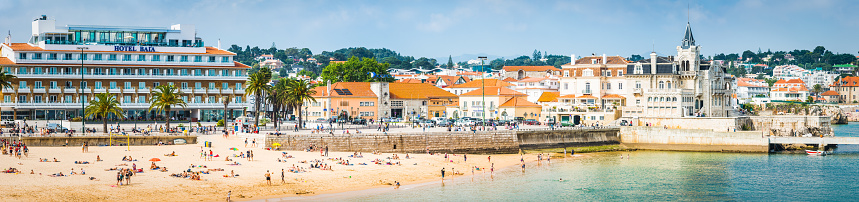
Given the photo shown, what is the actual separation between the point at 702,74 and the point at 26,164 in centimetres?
7113

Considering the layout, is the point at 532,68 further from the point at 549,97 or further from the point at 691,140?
the point at 691,140

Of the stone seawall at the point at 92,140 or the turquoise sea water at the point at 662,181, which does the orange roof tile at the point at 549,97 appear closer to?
the turquoise sea water at the point at 662,181

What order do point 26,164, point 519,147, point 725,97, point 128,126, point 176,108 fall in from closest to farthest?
point 26,164, point 519,147, point 128,126, point 176,108, point 725,97

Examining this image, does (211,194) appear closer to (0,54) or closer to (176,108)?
(176,108)

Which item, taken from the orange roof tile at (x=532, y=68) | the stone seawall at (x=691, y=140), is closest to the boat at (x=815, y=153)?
the stone seawall at (x=691, y=140)

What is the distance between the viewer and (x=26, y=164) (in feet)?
167

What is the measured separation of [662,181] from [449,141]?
19.8 metres

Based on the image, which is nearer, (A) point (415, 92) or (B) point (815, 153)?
(B) point (815, 153)

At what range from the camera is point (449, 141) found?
2768 inches

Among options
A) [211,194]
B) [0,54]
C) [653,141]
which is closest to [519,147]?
[653,141]

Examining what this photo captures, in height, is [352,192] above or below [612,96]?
below

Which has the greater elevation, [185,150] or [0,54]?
[0,54]

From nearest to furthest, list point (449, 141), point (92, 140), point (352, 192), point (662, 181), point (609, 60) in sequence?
point (352, 192), point (662, 181), point (92, 140), point (449, 141), point (609, 60)

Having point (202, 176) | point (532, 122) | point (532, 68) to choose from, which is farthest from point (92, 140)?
point (532, 68)
